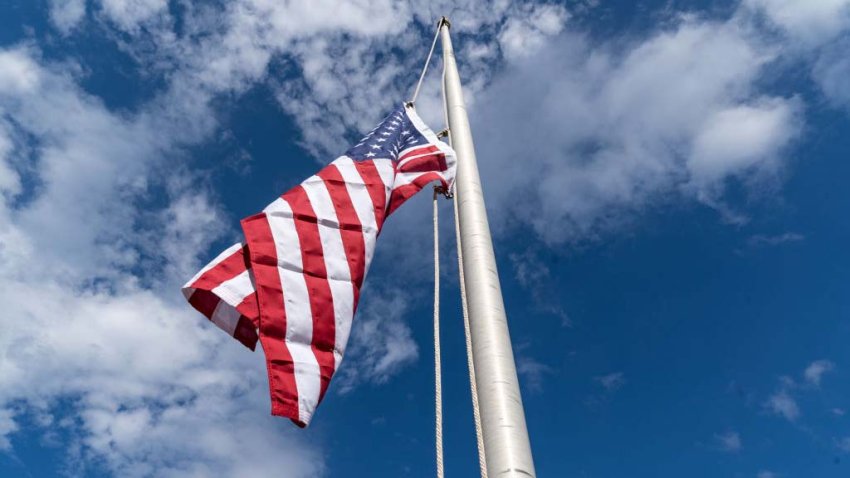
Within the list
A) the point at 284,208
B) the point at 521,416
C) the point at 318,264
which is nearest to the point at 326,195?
the point at 284,208

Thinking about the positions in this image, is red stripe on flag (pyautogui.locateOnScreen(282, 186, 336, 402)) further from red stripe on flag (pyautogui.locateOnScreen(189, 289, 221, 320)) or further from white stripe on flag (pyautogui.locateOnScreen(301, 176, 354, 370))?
A: red stripe on flag (pyautogui.locateOnScreen(189, 289, 221, 320))

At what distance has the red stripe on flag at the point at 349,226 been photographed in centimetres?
809

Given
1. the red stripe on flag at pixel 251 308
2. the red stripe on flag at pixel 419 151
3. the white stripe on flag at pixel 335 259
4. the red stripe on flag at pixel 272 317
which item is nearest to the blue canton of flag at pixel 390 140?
the red stripe on flag at pixel 419 151

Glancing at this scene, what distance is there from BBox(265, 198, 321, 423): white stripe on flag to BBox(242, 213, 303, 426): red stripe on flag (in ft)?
0.20

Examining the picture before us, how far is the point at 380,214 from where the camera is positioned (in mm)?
9039

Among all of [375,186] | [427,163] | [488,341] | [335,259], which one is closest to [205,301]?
[335,259]

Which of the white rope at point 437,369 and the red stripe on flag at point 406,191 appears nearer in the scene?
the white rope at point 437,369

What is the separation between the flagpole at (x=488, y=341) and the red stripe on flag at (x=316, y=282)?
1.84m

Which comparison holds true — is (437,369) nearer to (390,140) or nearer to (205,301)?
(205,301)

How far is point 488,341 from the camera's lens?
238 inches

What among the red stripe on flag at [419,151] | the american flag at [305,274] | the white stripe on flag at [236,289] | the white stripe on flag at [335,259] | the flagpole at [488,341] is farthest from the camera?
the red stripe on flag at [419,151]

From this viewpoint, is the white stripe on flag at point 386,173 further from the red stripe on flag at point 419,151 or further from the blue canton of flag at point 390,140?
the red stripe on flag at point 419,151

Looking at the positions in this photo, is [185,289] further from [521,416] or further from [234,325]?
[521,416]

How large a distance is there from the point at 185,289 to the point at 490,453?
4.37 metres
